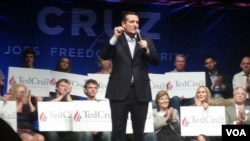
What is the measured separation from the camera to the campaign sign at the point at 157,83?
4000 mm

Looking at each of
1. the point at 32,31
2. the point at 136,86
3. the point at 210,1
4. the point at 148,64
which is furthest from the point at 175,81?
the point at 32,31

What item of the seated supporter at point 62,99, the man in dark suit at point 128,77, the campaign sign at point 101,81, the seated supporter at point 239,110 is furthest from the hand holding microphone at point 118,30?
the seated supporter at point 239,110

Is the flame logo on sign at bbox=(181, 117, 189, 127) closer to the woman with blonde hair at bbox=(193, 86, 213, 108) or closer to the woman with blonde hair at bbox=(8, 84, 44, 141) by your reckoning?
the woman with blonde hair at bbox=(193, 86, 213, 108)

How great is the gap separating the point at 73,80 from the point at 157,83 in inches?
32.2

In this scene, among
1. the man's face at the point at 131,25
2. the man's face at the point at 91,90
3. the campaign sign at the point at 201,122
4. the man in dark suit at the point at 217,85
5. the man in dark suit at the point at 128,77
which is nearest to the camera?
the man in dark suit at the point at 128,77

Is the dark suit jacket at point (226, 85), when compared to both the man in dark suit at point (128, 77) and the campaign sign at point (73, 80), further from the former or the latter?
the campaign sign at point (73, 80)

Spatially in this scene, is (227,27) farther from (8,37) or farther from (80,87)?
(8,37)

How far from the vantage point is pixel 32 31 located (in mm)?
3867

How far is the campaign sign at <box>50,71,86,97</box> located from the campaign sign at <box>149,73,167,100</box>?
660 millimetres

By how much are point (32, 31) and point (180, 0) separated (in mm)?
1494

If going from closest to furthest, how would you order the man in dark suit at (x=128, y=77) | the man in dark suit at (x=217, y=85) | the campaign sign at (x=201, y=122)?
the man in dark suit at (x=128, y=77), the campaign sign at (x=201, y=122), the man in dark suit at (x=217, y=85)

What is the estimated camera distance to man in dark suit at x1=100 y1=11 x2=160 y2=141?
3.60 m

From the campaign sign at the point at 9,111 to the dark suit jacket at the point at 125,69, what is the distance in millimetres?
859

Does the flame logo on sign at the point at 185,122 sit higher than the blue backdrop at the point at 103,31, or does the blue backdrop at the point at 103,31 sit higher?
the blue backdrop at the point at 103,31
